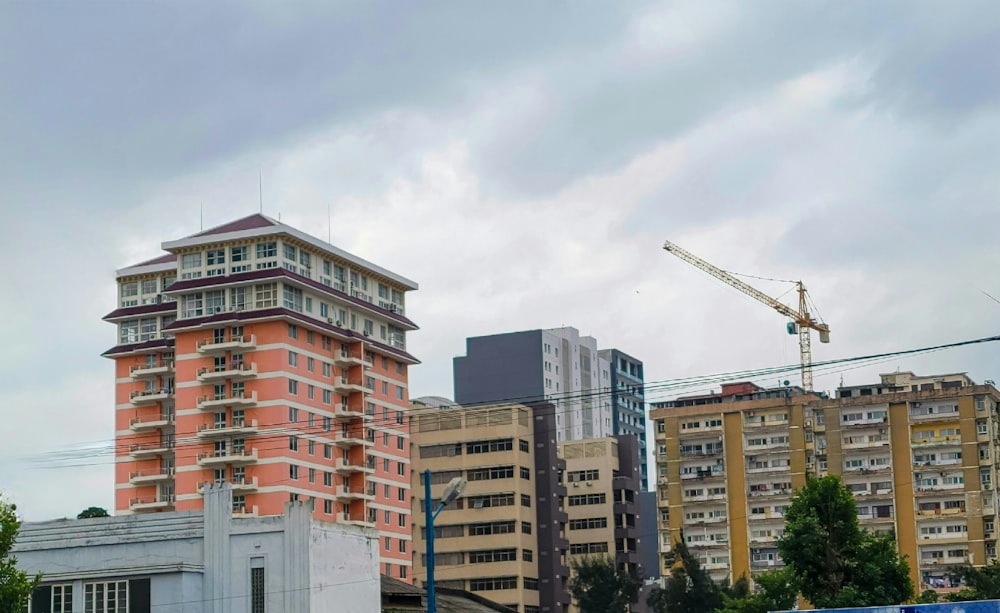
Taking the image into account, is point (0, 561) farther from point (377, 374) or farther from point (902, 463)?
point (902, 463)

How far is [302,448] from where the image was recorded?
126562mm

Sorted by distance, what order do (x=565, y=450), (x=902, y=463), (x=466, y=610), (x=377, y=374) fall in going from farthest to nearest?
(x=565, y=450) → (x=902, y=463) → (x=377, y=374) → (x=466, y=610)

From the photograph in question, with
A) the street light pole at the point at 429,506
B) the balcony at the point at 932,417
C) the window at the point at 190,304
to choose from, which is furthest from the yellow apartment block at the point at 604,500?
the street light pole at the point at 429,506

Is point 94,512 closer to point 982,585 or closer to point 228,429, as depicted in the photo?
point 228,429

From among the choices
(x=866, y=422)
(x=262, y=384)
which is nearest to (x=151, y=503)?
(x=262, y=384)

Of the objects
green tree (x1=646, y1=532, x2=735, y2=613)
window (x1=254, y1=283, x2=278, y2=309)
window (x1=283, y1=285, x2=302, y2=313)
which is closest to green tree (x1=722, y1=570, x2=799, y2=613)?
green tree (x1=646, y1=532, x2=735, y2=613)

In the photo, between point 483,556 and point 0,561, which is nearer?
point 0,561

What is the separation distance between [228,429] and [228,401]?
95.9 inches

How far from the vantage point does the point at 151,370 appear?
13600 cm

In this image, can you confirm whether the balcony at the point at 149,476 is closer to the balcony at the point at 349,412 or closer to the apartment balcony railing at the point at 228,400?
the apartment balcony railing at the point at 228,400

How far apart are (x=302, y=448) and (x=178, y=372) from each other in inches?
543

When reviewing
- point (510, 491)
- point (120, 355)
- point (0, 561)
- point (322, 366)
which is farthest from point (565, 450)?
point (0, 561)

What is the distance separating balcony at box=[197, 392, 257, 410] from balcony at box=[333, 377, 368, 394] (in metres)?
9.51

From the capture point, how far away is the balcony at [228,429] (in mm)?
125144
